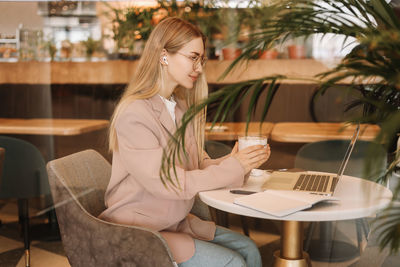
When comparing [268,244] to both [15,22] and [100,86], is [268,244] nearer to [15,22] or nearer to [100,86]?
[100,86]

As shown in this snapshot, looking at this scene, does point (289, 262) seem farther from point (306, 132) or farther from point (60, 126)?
point (60, 126)

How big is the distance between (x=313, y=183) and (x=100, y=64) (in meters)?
2.03

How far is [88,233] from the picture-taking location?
5.45 ft

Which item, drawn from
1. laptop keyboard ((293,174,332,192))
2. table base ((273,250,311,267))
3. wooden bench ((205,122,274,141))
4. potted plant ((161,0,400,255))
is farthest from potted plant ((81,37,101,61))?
potted plant ((161,0,400,255))

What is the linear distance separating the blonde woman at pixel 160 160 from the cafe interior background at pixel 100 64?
51.7 inches

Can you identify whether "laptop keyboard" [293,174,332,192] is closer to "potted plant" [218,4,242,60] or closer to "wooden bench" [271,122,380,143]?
"wooden bench" [271,122,380,143]

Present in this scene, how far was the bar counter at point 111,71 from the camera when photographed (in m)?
3.23

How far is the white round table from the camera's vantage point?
1.45 meters

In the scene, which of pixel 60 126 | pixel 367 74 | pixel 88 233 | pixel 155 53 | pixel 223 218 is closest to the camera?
pixel 367 74

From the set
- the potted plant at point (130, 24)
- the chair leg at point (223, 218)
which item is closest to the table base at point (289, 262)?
the chair leg at point (223, 218)

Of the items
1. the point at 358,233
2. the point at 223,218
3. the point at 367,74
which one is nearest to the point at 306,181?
the point at 367,74

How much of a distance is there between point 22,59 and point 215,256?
6.86 ft

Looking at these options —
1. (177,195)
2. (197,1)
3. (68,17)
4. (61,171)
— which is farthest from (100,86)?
Answer: (177,195)

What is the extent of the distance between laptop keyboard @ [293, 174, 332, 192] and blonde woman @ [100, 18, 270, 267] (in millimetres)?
196
